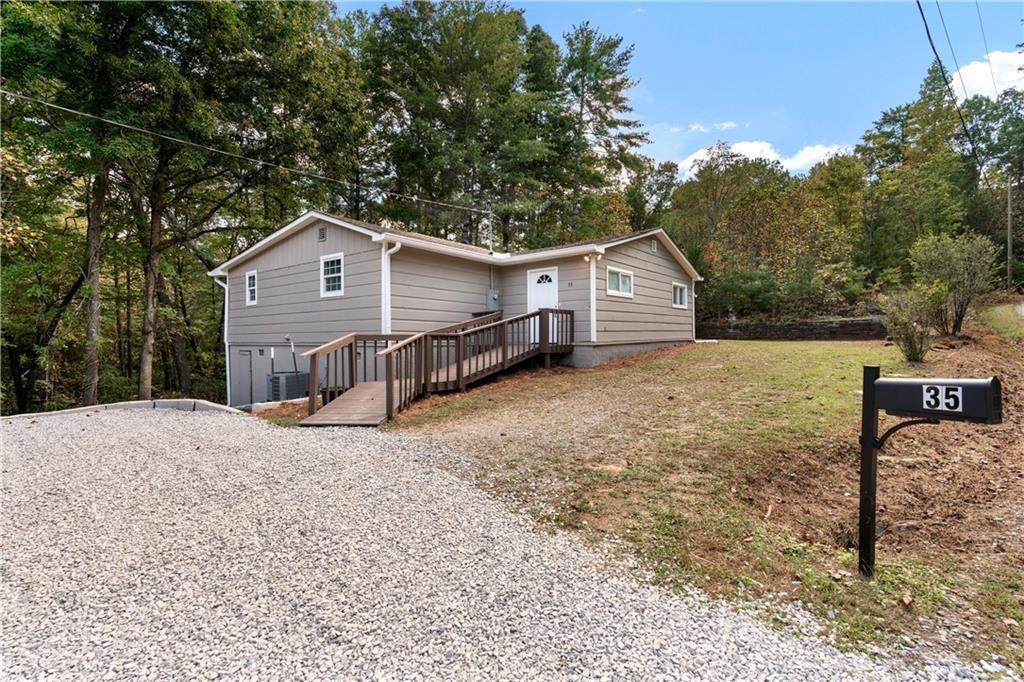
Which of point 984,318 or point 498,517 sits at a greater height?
point 984,318

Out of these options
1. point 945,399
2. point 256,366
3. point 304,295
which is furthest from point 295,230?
point 945,399

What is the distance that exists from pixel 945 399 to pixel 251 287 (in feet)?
46.4

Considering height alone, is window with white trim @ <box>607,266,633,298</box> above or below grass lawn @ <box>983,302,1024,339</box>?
above

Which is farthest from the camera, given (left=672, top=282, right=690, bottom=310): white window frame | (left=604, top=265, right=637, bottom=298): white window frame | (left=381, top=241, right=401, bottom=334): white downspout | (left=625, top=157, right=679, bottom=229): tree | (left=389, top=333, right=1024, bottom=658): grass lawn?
(left=625, top=157, right=679, bottom=229): tree

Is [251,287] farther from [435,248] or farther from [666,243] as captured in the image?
[666,243]

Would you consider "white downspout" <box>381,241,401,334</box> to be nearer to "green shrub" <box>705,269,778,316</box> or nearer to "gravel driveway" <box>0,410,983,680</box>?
"gravel driveway" <box>0,410,983,680</box>

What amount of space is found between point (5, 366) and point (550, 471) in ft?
65.5

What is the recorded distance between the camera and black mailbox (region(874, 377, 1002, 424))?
1994 mm

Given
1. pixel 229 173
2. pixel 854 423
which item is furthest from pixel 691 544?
pixel 229 173

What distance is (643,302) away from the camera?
42.2 feet

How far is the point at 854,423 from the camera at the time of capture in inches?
204

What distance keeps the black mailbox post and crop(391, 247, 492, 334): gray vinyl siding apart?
27.4 feet

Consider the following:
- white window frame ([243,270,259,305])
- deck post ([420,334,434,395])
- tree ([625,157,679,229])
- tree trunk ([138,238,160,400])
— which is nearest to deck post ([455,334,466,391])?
deck post ([420,334,434,395])

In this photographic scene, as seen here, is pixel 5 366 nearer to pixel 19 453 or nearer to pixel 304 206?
pixel 304 206
